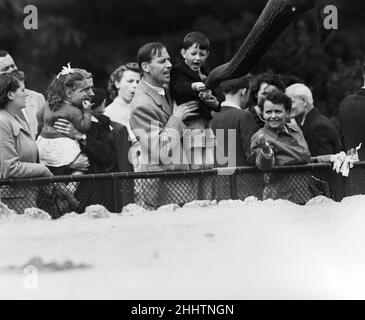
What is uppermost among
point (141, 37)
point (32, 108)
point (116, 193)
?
point (141, 37)

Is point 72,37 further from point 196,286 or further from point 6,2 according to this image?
point 196,286

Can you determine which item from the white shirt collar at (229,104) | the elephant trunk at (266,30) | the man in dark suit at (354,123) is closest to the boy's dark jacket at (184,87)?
the elephant trunk at (266,30)

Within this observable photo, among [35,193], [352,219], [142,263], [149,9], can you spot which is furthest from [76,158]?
[149,9]

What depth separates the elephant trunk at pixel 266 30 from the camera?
4867 mm

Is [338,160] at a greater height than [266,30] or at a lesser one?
lesser

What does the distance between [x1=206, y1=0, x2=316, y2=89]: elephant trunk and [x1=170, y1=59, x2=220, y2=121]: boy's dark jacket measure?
30cm

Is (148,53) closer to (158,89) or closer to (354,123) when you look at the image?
(158,89)

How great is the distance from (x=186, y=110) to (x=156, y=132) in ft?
0.60

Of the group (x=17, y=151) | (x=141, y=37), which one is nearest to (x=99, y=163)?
(x=17, y=151)

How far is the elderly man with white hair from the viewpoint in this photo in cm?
580

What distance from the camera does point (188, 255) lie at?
4.62 metres

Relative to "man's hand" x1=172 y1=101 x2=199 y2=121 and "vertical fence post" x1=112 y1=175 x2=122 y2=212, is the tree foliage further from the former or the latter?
"vertical fence post" x1=112 y1=175 x2=122 y2=212

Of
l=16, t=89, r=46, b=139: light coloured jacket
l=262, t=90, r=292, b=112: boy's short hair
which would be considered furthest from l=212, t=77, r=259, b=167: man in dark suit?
l=16, t=89, r=46, b=139: light coloured jacket

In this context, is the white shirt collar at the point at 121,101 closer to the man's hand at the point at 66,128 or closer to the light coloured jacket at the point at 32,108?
the light coloured jacket at the point at 32,108
